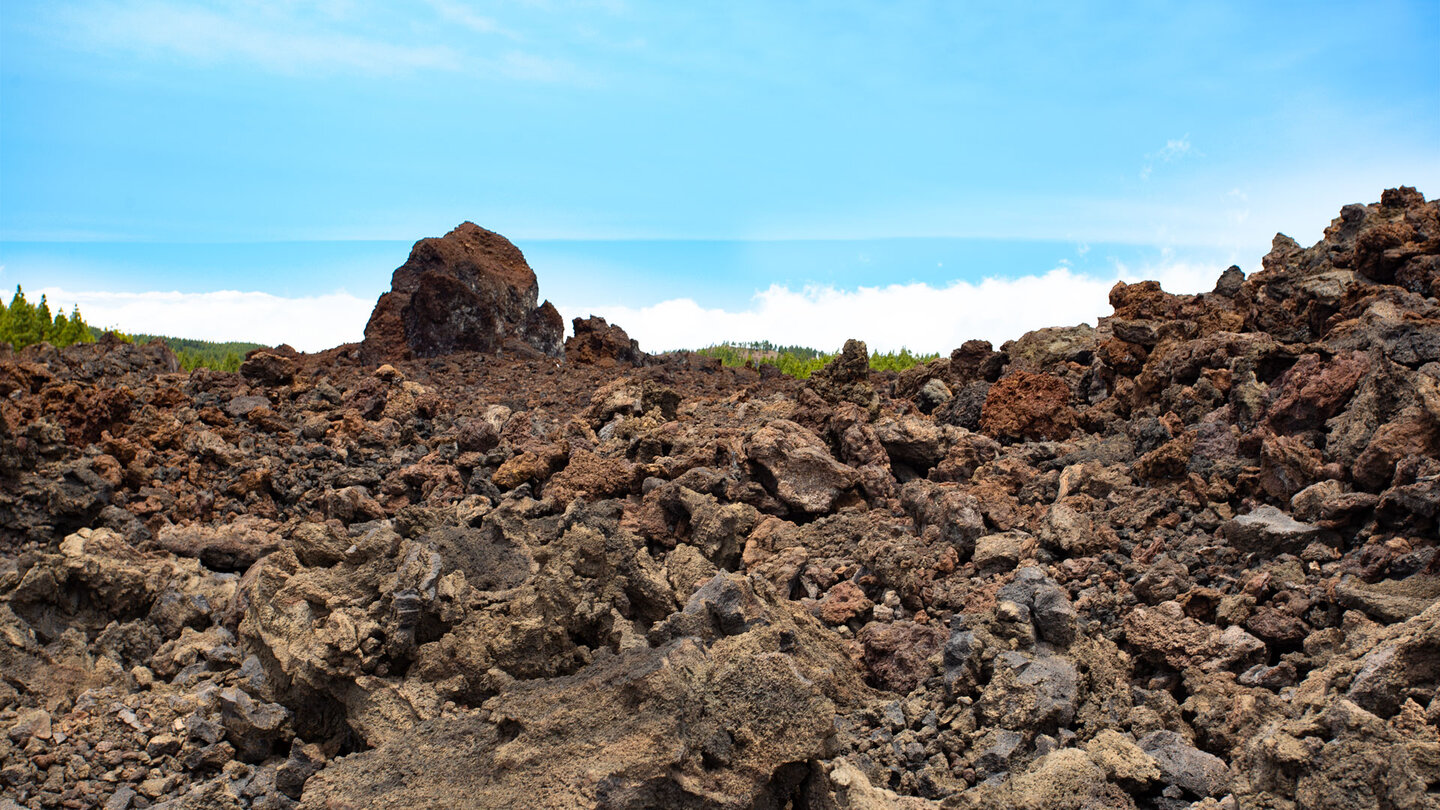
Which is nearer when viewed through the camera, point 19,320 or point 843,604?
point 843,604

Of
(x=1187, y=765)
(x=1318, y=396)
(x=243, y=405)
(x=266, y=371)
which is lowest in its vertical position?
(x=1187, y=765)

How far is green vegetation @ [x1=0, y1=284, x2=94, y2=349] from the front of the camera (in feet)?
132

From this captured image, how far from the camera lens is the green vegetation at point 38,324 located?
40.2 m

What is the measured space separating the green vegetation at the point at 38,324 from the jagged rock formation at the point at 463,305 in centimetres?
2459

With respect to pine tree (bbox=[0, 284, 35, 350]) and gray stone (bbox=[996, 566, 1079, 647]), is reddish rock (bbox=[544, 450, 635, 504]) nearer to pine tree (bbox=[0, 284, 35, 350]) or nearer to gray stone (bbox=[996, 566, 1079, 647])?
gray stone (bbox=[996, 566, 1079, 647])

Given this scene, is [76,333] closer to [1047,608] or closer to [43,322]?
[43,322]

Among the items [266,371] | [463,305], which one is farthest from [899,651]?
[463,305]

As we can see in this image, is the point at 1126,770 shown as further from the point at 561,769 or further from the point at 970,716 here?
the point at 561,769

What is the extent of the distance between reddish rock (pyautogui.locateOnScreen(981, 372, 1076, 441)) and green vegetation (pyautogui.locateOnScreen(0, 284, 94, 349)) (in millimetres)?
39696

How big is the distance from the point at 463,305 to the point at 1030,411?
13664 mm

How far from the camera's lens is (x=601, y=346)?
2339 centimetres

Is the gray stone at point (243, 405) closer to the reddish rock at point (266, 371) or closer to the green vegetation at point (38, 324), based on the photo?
the reddish rock at point (266, 371)

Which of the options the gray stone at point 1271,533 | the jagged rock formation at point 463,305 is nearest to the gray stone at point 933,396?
the gray stone at point 1271,533

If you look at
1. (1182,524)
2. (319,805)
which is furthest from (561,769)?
(1182,524)
